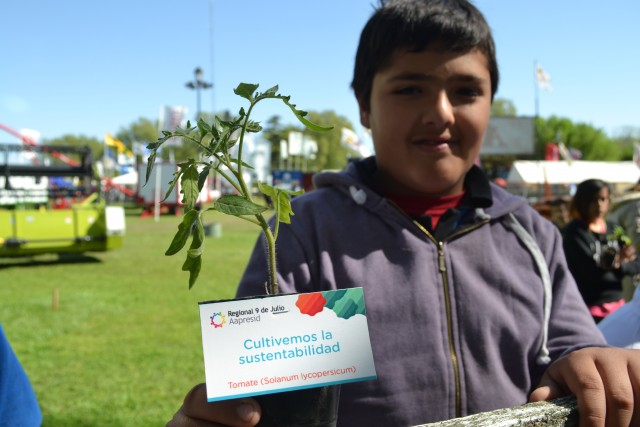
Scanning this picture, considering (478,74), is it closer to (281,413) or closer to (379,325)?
(379,325)

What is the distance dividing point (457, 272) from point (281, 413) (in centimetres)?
66

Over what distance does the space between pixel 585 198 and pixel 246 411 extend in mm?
5045

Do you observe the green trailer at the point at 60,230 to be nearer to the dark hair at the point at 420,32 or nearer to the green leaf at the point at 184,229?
the dark hair at the point at 420,32

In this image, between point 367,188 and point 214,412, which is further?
point 367,188

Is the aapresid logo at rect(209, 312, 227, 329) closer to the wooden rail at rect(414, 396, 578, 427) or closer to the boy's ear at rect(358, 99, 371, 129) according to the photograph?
the wooden rail at rect(414, 396, 578, 427)

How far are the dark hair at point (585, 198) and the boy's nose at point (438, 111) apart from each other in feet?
14.3

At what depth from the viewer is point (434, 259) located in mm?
1252

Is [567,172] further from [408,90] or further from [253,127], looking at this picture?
[253,127]

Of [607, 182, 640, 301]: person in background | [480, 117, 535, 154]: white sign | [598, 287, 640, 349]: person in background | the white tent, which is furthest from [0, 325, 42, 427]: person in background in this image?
[480, 117, 535, 154]: white sign

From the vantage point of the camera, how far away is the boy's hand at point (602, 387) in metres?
0.84

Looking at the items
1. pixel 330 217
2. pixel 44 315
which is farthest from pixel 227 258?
pixel 330 217

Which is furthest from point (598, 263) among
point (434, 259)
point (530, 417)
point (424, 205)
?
point (530, 417)

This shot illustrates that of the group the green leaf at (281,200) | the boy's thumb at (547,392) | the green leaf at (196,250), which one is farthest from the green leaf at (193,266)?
the boy's thumb at (547,392)

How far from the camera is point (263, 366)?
68 cm
